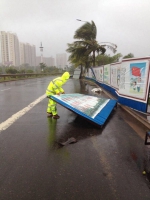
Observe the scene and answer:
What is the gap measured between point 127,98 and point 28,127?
4.64m

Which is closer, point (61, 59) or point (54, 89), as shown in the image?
point (54, 89)

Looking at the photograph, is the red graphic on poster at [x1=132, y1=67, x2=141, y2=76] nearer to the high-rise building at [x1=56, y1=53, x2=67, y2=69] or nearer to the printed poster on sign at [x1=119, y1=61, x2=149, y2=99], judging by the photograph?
the printed poster on sign at [x1=119, y1=61, x2=149, y2=99]

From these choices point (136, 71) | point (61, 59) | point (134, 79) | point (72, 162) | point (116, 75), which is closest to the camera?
point (72, 162)

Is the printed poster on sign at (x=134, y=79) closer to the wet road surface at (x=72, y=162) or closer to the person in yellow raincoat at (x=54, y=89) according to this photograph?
the wet road surface at (x=72, y=162)

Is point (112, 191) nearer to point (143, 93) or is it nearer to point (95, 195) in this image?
point (95, 195)

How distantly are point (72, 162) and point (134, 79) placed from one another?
5.16 meters

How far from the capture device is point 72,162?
335 cm

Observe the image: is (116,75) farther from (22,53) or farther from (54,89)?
(22,53)

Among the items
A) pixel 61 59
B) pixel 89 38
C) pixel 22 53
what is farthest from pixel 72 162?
pixel 61 59

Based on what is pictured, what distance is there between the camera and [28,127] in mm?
5391

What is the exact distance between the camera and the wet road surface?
255 cm

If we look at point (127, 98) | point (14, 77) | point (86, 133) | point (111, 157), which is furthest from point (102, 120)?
point (14, 77)

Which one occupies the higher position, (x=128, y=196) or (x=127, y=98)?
(x=127, y=98)

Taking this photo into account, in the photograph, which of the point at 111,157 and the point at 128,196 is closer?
the point at 128,196
